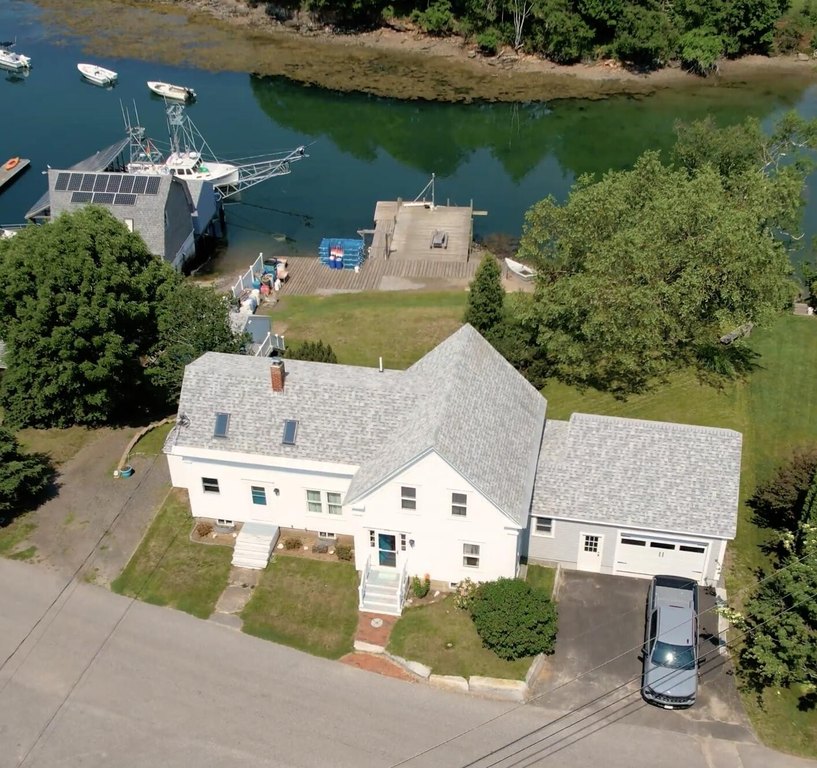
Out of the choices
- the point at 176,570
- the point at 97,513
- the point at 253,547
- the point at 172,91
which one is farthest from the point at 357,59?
the point at 176,570

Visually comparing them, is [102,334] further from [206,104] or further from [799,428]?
[206,104]

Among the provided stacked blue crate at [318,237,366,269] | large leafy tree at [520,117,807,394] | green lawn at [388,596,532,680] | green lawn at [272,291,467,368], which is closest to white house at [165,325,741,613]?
green lawn at [388,596,532,680]

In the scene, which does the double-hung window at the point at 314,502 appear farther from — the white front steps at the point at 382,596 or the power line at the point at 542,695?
the power line at the point at 542,695

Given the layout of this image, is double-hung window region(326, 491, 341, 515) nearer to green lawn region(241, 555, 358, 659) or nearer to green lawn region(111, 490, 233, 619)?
green lawn region(241, 555, 358, 659)

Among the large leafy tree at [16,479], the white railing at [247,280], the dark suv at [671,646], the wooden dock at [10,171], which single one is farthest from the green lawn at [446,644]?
the wooden dock at [10,171]

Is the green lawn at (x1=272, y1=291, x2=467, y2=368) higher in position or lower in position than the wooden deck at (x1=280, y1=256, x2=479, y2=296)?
lower

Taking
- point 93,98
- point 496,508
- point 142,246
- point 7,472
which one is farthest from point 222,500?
point 93,98
